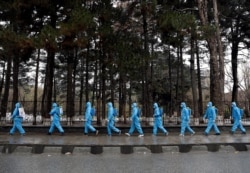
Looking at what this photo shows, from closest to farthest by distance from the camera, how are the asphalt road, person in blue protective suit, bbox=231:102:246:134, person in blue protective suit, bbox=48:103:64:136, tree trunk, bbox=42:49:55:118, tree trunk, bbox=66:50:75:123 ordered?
1. the asphalt road
2. person in blue protective suit, bbox=48:103:64:136
3. person in blue protective suit, bbox=231:102:246:134
4. tree trunk, bbox=42:49:55:118
5. tree trunk, bbox=66:50:75:123

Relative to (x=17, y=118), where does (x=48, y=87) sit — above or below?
above

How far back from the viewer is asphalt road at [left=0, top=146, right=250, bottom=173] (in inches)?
375

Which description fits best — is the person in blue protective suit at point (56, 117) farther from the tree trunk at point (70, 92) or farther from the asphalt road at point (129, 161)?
the asphalt road at point (129, 161)

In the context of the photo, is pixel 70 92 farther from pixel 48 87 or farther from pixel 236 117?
pixel 236 117

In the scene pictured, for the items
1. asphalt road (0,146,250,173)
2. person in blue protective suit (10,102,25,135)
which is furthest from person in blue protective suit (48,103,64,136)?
asphalt road (0,146,250,173)

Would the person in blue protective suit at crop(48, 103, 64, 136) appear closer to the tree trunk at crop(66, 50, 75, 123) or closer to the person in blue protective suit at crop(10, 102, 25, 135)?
the person in blue protective suit at crop(10, 102, 25, 135)

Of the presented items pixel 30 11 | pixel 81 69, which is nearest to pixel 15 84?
pixel 30 11

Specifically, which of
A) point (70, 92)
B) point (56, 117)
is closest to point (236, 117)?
point (56, 117)

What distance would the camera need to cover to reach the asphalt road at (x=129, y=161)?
9531 mm

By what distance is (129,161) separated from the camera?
1129 centimetres

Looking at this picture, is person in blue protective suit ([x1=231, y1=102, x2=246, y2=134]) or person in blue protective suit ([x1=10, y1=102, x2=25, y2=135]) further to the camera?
person in blue protective suit ([x1=231, y1=102, x2=246, y2=134])

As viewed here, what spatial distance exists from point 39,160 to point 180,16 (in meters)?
12.1

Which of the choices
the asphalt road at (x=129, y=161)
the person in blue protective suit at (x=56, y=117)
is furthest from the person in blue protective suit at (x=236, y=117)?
the person in blue protective suit at (x=56, y=117)

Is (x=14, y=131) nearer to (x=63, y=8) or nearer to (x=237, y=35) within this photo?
(x=63, y=8)
